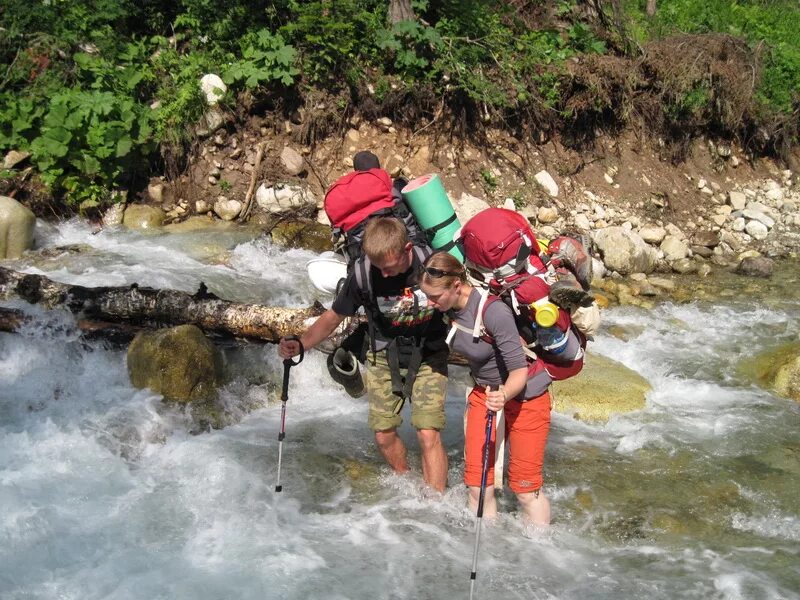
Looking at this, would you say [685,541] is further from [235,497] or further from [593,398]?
[235,497]

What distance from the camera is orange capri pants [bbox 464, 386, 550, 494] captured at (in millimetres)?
4770

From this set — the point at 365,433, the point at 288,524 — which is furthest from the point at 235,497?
the point at 365,433

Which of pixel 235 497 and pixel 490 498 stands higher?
pixel 490 498

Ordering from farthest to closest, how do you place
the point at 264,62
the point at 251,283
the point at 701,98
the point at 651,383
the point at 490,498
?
the point at 701,98 < the point at 264,62 < the point at 251,283 < the point at 651,383 < the point at 490,498

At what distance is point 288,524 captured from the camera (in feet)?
18.1

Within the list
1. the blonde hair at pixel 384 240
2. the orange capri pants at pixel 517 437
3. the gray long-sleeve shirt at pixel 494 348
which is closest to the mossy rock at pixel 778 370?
Answer: the orange capri pants at pixel 517 437

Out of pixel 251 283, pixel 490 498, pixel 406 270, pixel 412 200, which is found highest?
pixel 412 200

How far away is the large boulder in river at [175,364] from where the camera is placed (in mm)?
7020

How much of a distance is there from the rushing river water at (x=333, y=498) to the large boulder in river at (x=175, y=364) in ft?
0.62

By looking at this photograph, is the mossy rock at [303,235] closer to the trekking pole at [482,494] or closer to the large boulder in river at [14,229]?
the large boulder in river at [14,229]

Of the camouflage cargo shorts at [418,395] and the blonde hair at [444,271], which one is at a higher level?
the blonde hair at [444,271]

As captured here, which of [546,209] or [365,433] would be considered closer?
[365,433]

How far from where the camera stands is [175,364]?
23.1ft

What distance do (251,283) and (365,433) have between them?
11.5 feet
